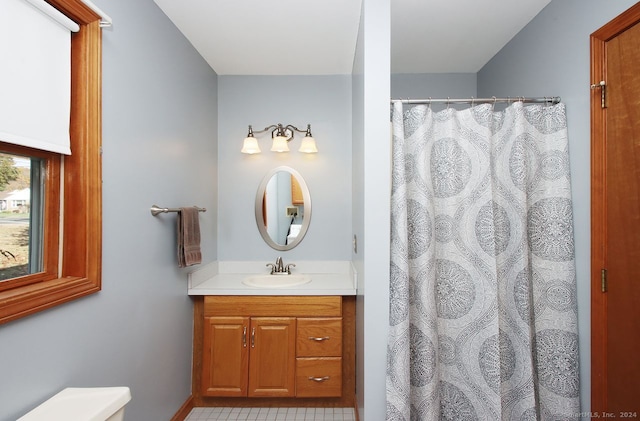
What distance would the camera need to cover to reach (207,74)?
2.74 m

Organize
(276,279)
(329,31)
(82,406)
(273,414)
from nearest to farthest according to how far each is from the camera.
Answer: (82,406)
(329,31)
(273,414)
(276,279)

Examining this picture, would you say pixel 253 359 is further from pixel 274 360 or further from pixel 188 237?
pixel 188 237

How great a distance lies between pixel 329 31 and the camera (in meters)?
Result: 2.25

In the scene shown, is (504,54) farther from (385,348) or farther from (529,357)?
(385,348)

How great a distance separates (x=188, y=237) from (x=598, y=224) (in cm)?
218

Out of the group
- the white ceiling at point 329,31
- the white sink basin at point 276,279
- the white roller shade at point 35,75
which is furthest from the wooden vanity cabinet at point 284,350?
the white ceiling at point 329,31

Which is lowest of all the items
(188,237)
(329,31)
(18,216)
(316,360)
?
(316,360)

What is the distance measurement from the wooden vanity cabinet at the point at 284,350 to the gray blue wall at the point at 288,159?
0.66 meters

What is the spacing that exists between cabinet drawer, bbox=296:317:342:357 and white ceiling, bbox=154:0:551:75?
76.1 inches

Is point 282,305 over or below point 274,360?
over

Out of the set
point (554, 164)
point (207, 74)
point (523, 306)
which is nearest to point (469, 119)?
point (554, 164)

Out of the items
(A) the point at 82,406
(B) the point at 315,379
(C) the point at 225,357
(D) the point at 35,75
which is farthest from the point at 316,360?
(D) the point at 35,75

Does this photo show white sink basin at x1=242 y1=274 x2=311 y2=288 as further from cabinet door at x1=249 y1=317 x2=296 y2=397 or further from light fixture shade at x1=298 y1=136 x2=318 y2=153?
light fixture shade at x1=298 y1=136 x2=318 y2=153

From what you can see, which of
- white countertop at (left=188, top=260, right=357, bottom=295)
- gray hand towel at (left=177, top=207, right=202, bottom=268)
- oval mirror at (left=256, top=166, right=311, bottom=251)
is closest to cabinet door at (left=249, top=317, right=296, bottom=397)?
white countertop at (left=188, top=260, right=357, bottom=295)
